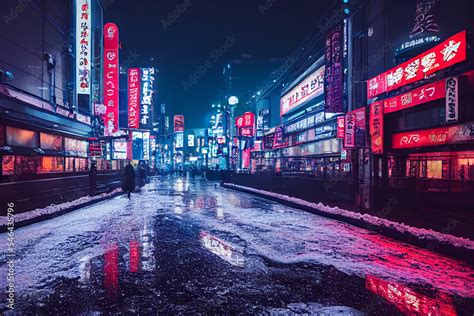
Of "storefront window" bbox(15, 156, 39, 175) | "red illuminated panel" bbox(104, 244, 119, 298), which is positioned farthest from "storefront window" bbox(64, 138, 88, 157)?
"red illuminated panel" bbox(104, 244, 119, 298)

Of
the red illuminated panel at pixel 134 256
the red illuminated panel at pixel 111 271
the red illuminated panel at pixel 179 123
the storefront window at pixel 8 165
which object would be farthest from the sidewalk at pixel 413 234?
the red illuminated panel at pixel 179 123

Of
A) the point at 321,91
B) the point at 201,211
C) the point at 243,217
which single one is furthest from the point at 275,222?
the point at 321,91

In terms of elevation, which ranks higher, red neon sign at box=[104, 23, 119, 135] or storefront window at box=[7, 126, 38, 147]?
red neon sign at box=[104, 23, 119, 135]

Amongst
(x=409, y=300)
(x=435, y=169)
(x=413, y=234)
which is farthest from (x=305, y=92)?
(x=409, y=300)

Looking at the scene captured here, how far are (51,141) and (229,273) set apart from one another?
23.5m

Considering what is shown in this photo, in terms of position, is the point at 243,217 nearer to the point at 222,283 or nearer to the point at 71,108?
the point at 222,283

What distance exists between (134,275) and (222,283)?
1.44 metres

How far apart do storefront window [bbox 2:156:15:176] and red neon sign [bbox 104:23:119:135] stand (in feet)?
54.1

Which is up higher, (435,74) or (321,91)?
(321,91)

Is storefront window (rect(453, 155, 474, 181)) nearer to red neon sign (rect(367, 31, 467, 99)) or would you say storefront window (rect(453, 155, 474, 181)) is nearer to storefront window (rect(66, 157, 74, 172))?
red neon sign (rect(367, 31, 467, 99))

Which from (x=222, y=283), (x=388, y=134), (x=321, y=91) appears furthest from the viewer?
(x=321, y=91)

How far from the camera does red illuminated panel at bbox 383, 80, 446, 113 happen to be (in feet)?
50.5

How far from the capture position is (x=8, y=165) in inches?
684

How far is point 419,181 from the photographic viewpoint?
11742mm
